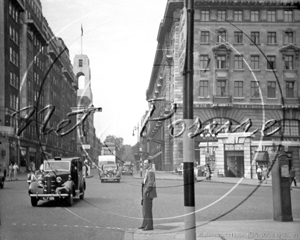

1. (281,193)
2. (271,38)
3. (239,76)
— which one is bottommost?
(281,193)

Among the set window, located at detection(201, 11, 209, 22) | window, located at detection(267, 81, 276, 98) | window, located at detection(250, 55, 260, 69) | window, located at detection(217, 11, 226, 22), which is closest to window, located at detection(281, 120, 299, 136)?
window, located at detection(267, 81, 276, 98)

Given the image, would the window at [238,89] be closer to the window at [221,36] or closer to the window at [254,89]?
the window at [254,89]

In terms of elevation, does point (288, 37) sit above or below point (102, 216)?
above

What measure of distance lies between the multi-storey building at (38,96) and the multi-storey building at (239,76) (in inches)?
32.1

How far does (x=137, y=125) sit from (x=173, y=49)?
0.94m

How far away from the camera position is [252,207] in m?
14.4

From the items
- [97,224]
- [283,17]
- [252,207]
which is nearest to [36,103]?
[283,17]

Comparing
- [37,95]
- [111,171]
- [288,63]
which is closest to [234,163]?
[111,171]

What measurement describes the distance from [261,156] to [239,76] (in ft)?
2.79

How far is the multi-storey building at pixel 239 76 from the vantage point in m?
4.25

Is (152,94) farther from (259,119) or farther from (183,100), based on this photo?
(259,119)

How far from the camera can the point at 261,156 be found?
14.8ft

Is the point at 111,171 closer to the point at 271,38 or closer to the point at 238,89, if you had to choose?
the point at 238,89

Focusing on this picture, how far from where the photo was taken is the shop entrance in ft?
16.5
